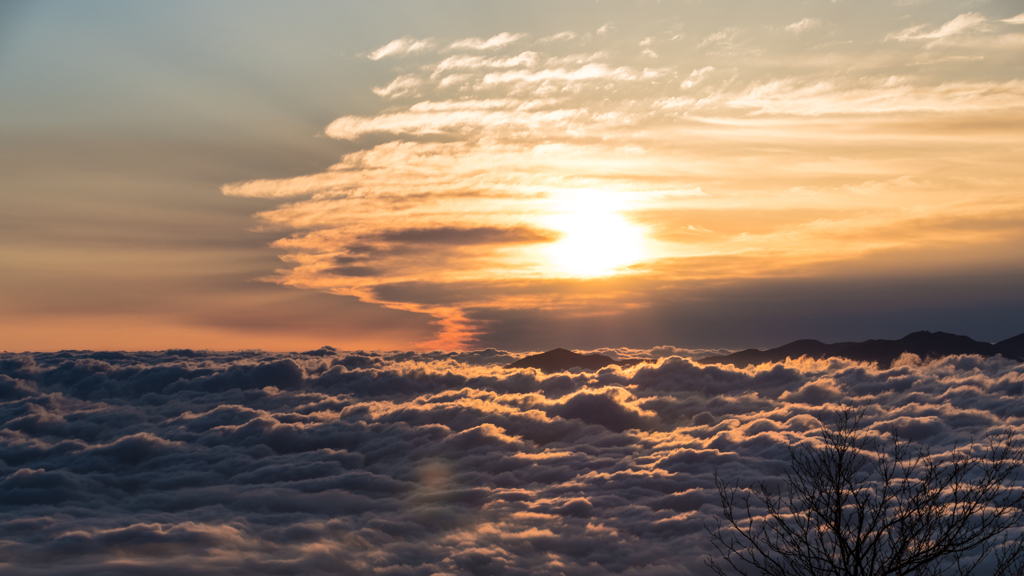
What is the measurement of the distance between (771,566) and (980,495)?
9369mm

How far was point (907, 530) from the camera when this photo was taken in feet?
87.9

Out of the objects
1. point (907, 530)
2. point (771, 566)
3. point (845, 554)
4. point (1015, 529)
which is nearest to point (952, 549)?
point (907, 530)

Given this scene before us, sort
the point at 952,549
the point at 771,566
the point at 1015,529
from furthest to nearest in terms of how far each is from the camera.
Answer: the point at 1015,529 < the point at 771,566 < the point at 952,549

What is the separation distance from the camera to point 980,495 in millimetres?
A: 26453

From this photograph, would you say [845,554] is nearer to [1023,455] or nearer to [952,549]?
[952,549]

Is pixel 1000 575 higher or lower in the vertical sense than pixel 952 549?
lower

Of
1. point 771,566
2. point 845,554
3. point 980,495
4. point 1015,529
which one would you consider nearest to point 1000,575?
point 980,495

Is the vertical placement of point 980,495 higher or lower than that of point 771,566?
higher

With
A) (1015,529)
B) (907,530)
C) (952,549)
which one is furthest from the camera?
(1015,529)

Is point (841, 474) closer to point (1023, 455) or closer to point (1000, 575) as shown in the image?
point (1000, 575)

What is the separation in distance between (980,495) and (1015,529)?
202m

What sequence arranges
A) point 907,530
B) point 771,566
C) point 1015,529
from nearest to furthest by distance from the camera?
1. point 907,530
2. point 771,566
3. point 1015,529

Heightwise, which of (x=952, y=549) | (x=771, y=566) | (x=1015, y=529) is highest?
(x=952, y=549)

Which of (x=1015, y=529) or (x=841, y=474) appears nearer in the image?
(x=841, y=474)
